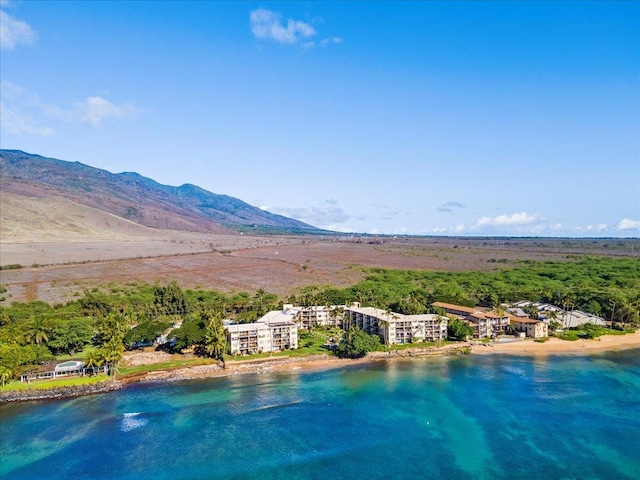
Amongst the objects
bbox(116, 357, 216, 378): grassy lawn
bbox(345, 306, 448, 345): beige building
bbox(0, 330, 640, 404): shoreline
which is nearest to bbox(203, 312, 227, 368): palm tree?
bbox(116, 357, 216, 378): grassy lawn

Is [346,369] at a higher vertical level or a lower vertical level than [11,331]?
lower

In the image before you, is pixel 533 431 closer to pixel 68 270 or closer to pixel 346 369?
pixel 346 369

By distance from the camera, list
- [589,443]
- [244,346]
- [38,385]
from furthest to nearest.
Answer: [244,346] → [38,385] → [589,443]

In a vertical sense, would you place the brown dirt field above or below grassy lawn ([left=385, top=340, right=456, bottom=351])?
above

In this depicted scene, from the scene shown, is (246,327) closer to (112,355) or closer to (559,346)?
(112,355)

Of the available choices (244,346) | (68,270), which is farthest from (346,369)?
(68,270)

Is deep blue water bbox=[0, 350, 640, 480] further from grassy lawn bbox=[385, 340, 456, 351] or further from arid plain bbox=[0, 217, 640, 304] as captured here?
arid plain bbox=[0, 217, 640, 304]

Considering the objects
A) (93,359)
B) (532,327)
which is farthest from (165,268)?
(532,327)
